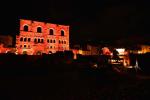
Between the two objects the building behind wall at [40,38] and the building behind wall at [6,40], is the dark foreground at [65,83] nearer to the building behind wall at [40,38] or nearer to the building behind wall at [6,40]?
the building behind wall at [6,40]

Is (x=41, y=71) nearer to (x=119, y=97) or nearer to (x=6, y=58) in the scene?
(x=6, y=58)

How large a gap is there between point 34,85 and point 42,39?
3073 centimetres

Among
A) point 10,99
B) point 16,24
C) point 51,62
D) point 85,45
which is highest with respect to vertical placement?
point 16,24

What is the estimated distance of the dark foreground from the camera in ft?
39.8

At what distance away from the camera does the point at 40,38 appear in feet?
148

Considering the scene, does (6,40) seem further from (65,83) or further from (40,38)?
(65,83)

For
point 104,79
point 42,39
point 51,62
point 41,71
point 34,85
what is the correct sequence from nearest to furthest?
point 34,85, point 104,79, point 41,71, point 51,62, point 42,39

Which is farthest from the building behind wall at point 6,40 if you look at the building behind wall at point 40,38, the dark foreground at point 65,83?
the dark foreground at point 65,83

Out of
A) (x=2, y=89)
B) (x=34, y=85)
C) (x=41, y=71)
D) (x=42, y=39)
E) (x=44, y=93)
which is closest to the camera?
(x=44, y=93)

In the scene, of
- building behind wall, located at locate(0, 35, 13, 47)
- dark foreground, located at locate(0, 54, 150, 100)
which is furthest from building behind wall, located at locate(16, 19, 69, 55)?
dark foreground, located at locate(0, 54, 150, 100)

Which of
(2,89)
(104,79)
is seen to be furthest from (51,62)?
(2,89)

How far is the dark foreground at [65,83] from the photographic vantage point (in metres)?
12.1

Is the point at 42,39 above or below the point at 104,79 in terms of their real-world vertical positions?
above

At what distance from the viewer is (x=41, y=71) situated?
70.4 ft
